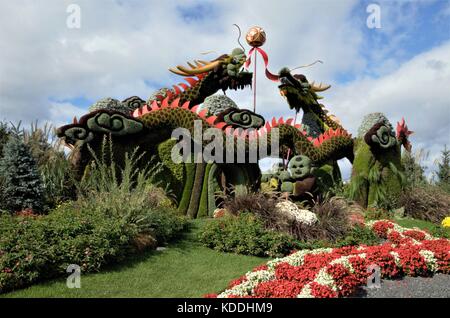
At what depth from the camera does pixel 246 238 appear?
6340 millimetres

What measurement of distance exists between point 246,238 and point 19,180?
16.2 feet

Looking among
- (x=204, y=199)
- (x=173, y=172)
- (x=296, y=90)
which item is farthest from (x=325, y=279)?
(x=296, y=90)

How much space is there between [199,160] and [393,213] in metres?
5.88

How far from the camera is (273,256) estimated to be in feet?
20.3

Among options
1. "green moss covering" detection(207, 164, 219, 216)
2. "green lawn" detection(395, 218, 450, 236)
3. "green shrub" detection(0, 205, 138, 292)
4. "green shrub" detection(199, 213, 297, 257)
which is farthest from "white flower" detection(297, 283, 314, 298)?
"green lawn" detection(395, 218, 450, 236)

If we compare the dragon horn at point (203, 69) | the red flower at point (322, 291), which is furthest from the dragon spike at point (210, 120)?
the red flower at point (322, 291)

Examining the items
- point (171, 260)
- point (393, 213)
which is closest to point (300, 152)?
point (393, 213)

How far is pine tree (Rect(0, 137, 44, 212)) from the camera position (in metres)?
7.93

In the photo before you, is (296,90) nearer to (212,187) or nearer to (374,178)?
(374,178)

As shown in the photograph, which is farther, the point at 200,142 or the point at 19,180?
the point at 200,142

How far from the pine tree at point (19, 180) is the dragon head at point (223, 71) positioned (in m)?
5.88

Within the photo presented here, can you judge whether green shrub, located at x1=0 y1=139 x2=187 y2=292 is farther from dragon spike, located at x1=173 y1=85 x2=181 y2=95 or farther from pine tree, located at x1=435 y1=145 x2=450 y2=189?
pine tree, located at x1=435 y1=145 x2=450 y2=189

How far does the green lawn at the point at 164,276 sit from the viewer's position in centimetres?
451

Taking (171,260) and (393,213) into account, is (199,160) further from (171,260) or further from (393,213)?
(393,213)
